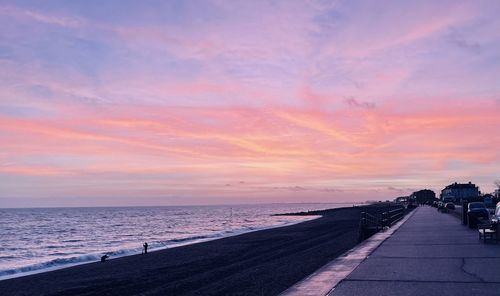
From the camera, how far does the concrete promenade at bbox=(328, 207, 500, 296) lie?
10539 mm

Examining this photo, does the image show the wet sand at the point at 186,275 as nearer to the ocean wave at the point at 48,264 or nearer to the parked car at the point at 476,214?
the ocean wave at the point at 48,264

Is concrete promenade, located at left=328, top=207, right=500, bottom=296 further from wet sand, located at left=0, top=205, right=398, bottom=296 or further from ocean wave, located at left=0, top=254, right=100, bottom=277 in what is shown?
ocean wave, located at left=0, top=254, right=100, bottom=277

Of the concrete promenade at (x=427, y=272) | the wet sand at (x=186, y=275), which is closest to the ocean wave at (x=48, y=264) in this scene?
the wet sand at (x=186, y=275)

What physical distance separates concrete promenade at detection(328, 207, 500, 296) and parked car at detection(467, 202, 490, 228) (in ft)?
40.6

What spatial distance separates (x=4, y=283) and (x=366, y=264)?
680 inches

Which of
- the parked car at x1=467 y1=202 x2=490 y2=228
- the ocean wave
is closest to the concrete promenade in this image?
the parked car at x1=467 y1=202 x2=490 y2=228

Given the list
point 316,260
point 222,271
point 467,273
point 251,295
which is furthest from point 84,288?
point 467,273

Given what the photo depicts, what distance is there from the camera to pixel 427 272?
42.5 ft

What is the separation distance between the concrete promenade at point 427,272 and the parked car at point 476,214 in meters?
12.4

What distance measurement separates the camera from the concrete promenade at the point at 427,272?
34.6 ft

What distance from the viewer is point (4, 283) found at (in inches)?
954

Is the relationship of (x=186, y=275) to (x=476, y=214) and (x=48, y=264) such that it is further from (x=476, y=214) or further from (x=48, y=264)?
(x=476, y=214)

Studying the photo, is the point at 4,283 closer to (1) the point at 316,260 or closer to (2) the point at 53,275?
(2) the point at 53,275

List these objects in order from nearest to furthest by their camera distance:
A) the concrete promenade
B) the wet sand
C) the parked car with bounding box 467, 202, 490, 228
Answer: the concrete promenade
the wet sand
the parked car with bounding box 467, 202, 490, 228
